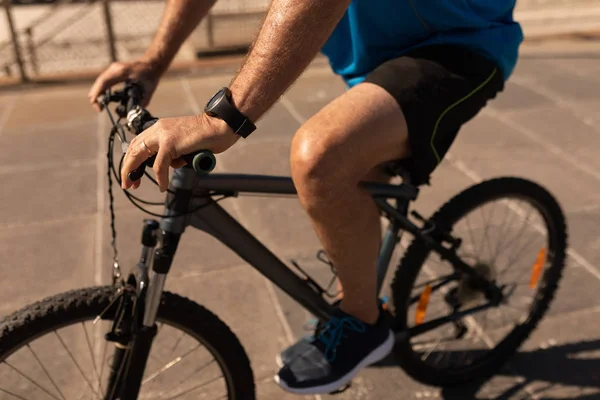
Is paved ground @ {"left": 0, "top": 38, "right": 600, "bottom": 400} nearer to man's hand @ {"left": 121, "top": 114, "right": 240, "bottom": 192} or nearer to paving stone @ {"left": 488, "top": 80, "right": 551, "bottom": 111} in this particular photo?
paving stone @ {"left": 488, "top": 80, "right": 551, "bottom": 111}

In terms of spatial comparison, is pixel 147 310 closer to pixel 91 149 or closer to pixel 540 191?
pixel 540 191

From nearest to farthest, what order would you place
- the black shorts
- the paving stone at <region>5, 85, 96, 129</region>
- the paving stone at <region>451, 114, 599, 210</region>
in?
1. the black shorts
2. the paving stone at <region>451, 114, 599, 210</region>
3. the paving stone at <region>5, 85, 96, 129</region>

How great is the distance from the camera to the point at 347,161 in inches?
64.4

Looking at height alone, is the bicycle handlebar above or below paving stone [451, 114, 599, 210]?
above

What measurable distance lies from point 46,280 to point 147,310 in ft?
5.41

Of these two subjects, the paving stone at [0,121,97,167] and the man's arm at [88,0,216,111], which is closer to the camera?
the man's arm at [88,0,216,111]

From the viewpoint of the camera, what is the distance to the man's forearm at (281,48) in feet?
4.29

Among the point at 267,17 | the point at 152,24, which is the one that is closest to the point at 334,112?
the point at 267,17

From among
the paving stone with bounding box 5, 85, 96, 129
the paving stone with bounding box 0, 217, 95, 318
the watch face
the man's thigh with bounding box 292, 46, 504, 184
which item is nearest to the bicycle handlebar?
the watch face

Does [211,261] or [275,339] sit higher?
[211,261]

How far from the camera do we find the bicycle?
62.9 inches

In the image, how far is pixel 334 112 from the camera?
1664 mm

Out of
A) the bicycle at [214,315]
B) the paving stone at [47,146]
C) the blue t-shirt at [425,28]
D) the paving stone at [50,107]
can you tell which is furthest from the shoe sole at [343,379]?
the paving stone at [50,107]

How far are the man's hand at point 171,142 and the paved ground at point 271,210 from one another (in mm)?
1427
